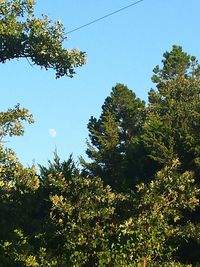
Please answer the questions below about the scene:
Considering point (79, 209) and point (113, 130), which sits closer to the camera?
point (79, 209)

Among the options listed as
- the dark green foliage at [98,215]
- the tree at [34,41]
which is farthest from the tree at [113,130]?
the tree at [34,41]

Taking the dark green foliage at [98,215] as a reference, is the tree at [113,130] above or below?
above

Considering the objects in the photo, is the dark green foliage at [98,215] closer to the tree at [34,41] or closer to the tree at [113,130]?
the tree at [34,41]

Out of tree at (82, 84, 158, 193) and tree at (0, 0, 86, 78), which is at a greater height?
tree at (82, 84, 158, 193)

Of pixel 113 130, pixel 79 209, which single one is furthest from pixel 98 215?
pixel 113 130

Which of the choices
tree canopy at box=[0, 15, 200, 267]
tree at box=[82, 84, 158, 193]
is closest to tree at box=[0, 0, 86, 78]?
tree canopy at box=[0, 15, 200, 267]

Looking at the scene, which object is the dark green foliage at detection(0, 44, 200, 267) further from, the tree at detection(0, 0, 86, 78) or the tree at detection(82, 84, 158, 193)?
the tree at detection(82, 84, 158, 193)

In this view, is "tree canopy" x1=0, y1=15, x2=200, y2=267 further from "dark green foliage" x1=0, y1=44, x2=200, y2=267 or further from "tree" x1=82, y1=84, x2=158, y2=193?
"tree" x1=82, y1=84, x2=158, y2=193

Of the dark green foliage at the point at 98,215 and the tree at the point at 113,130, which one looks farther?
the tree at the point at 113,130

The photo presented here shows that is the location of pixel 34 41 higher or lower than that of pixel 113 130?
lower

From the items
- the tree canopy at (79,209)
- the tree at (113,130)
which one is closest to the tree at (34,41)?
the tree canopy at (79,209)

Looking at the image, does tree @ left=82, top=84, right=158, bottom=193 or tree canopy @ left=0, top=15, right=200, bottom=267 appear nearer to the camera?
tree canopy @ left=0, top=15, right=200, bottom=267

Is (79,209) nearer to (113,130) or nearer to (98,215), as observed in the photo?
(98,215)

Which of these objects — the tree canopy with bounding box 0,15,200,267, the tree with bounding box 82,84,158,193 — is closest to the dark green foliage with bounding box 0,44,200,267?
the tree canopy with bounding box 0,15,200,267
